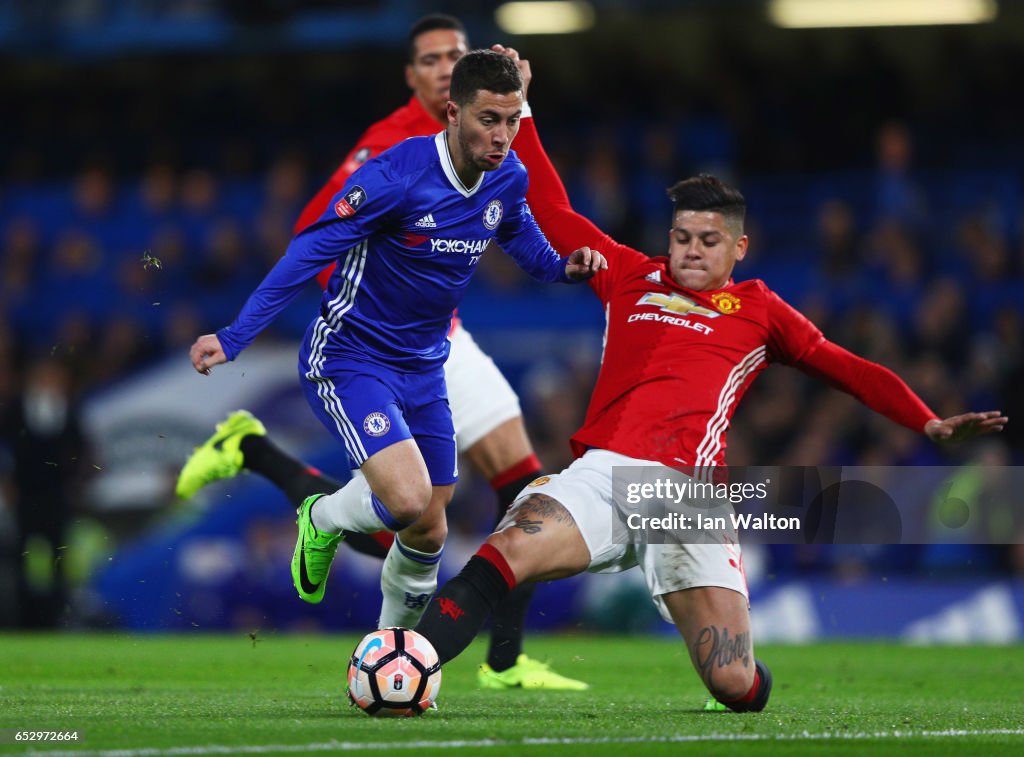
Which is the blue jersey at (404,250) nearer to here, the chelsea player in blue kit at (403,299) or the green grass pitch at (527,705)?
the chelsea player in blue kit at (403,299)

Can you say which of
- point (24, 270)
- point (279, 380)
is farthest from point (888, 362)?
point (24, 270)

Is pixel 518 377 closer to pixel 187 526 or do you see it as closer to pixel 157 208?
pixel 187 526

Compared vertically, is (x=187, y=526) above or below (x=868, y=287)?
below

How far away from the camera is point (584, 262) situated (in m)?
6.04

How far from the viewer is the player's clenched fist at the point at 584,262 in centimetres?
605

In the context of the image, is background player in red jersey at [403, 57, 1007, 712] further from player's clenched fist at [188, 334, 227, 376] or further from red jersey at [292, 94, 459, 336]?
red jersey at [292, 94, 459, 336]

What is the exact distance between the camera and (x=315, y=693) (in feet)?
22.8

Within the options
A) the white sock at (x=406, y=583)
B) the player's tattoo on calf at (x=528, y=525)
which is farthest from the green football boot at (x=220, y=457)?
the player's tattoo on calf at (x=528, y=525)

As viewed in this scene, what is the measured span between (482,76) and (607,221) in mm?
9654

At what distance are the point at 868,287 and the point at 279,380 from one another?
5726mm

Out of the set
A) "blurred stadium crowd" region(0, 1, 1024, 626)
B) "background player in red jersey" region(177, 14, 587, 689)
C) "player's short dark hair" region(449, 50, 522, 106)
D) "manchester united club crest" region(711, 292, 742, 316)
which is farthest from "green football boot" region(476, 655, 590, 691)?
"blurred stadium crowd" region(0, 1, 1024, 626)

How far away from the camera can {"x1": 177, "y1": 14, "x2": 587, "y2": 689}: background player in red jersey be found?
757 centimetres

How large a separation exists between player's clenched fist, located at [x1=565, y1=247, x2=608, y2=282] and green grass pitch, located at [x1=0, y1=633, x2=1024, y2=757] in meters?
1.66

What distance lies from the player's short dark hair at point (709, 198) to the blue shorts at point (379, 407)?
122 centimetres
